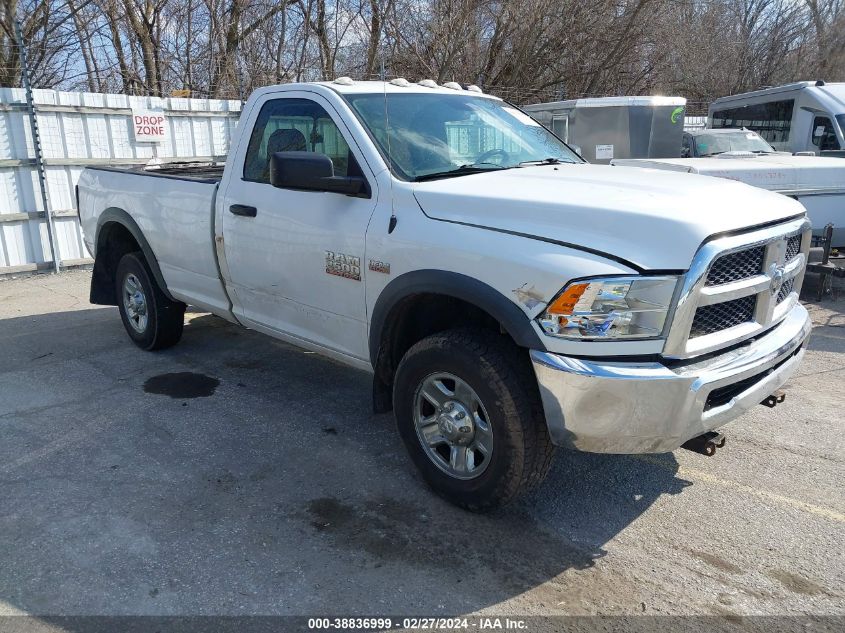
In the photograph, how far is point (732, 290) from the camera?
3.01 meters

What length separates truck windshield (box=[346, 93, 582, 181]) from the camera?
388cm


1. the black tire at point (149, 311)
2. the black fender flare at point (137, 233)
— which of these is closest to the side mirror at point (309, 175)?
the black fender flare at point (137, 233)

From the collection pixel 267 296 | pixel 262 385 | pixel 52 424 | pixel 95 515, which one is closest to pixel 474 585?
pixel 95 515

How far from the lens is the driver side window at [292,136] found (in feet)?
13.5

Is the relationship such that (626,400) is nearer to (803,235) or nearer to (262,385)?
(803,235)

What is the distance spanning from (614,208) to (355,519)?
1915mm

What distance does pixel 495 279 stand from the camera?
3.06m

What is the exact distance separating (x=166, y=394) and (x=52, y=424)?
776 millimetres

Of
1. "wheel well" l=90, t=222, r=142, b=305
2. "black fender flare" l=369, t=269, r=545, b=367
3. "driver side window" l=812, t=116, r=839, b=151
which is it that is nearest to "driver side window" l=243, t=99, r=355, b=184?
"black fender flare" l=369, t=269, r=545, b=367

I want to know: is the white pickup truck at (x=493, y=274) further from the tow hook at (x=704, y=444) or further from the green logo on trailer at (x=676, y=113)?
the green logo on trailer at (x=676, y=113)

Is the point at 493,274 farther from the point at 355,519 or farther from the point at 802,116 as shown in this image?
the point at 802,116

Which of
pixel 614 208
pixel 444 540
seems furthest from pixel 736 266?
pixel 444 540

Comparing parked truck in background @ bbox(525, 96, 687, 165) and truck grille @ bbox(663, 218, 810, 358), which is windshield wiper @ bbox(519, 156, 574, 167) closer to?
truck grille @ bbox(663, 218, 810, 358)

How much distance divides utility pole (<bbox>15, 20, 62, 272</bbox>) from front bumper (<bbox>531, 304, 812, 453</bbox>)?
8.65m
